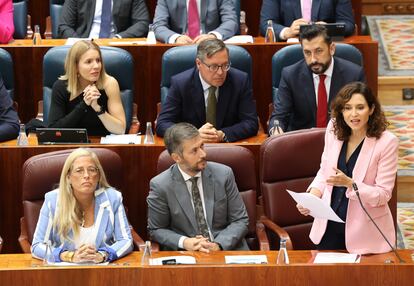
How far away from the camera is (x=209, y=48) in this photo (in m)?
4.72

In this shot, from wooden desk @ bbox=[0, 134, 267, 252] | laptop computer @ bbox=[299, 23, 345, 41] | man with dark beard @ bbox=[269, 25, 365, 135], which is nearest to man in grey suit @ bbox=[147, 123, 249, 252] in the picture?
wooden desk @ bbox=[0, 134, 267, 252]

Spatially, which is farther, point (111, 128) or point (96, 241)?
point (111, 128)

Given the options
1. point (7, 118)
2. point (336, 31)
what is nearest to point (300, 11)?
point (336, 31)

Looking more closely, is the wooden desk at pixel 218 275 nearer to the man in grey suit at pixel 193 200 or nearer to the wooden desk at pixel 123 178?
the man in grey suit at pixel 193 200

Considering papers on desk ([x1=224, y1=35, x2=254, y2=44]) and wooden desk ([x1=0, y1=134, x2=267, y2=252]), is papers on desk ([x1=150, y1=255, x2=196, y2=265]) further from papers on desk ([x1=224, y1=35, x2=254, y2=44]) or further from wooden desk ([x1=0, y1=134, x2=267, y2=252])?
papers on desk ([x1=224, y1=35, x2=254, y2=44])

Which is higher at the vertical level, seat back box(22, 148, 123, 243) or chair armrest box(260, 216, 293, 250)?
seat back box(22, 148, 123, 243)

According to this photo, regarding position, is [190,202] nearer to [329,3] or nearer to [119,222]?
[119,222]

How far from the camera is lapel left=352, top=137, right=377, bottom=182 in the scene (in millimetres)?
3883

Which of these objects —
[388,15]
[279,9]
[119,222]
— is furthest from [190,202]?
[388,15]

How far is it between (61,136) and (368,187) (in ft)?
4.41

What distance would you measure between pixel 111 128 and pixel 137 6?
4.07ft

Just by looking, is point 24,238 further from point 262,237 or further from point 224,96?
point 224,96

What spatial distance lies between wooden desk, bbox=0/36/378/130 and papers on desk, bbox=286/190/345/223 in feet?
5.45

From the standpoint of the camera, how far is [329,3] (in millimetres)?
5762
